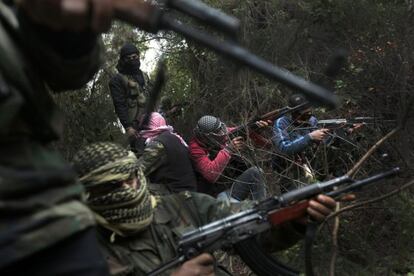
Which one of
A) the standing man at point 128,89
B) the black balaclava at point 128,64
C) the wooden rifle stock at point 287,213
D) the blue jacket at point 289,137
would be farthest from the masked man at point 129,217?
the black balaclava at point 128,64

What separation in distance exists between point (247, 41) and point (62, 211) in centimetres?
491

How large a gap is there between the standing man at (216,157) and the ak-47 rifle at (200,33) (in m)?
3.88

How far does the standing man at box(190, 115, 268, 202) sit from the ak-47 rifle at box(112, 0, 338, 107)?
388cm

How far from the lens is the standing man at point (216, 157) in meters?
5.25

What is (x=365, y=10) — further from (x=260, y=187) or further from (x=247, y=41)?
(x=260, y=187)

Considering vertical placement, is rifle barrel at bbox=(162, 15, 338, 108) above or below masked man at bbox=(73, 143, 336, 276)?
above

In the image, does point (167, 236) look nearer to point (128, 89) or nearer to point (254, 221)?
point (254, 221)

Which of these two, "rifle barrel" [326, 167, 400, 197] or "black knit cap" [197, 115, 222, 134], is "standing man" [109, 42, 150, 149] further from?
"rifle barrel" [326, 167, 400, 197]

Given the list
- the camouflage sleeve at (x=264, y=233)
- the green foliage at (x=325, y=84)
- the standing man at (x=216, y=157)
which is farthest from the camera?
the standing man at (x=216, y=157)

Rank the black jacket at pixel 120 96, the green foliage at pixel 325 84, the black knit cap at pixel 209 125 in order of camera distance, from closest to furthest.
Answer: the green foliage at pixel 325 84 → the black knit cap at pixel 209 125 → the black jacket at pixel 120 96

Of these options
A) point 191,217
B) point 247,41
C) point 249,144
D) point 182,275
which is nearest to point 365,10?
point 247,41

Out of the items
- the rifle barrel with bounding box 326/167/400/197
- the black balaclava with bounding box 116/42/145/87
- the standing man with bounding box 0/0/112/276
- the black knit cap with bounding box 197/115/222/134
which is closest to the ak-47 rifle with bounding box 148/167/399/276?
the rifle barrel with bounding box 326/167/400/197

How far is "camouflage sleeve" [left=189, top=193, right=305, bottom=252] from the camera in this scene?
2631 mm

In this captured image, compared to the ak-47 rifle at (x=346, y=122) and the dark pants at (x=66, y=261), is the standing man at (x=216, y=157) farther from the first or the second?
the dark pants at (x=66, y=261)
